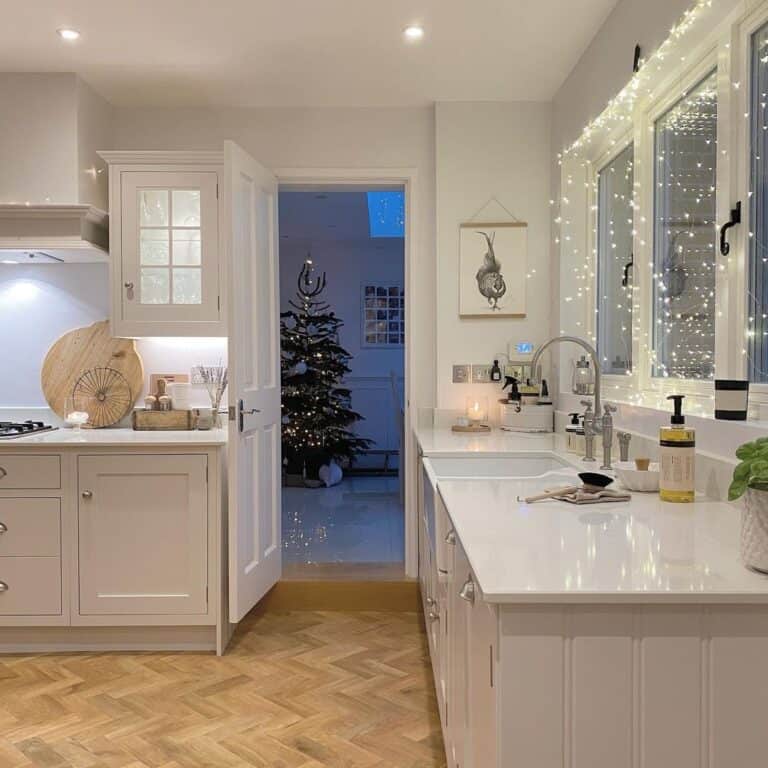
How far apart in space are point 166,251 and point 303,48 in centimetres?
109

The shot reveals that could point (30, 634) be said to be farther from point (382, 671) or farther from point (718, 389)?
point (718, 389)

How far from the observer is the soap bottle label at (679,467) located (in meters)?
1.79

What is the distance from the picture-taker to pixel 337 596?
3.70 m

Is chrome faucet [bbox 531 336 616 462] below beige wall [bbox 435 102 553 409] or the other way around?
below

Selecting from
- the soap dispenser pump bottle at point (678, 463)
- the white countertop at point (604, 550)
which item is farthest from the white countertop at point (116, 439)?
the soap dispenser pump bottle at point (678, 463)

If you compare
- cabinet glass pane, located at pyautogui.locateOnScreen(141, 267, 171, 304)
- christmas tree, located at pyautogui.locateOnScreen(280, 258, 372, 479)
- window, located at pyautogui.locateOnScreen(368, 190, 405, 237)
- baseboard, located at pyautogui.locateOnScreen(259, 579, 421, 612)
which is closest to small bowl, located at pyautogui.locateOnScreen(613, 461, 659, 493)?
baseboard, located at pyautogui.locateOnScreen(259, 579, 421, 612)

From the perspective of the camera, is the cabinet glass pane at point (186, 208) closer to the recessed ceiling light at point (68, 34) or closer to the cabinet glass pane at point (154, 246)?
the cabinet glass pane at point (154, 246)

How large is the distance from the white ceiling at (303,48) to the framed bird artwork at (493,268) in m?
0.64

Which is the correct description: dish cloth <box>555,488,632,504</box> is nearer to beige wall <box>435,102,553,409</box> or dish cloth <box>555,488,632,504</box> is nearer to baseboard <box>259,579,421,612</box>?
beige wall <box>435,102,553,409</box>

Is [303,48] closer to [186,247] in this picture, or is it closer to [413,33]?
[413,33]

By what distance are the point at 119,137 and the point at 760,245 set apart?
9.94ft

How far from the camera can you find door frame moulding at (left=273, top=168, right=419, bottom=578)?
3.73 meters

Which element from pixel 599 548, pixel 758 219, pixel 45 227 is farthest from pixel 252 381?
pixel 599 548

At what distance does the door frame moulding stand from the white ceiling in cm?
33
